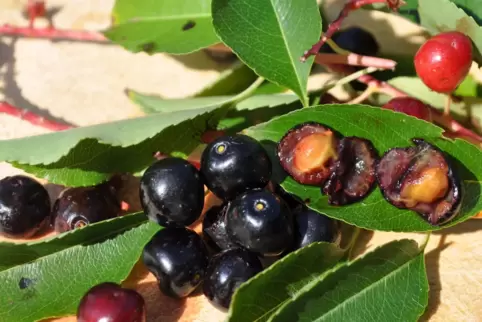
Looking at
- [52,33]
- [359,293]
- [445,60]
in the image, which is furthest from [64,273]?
[445,60]

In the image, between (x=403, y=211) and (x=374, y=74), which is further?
(x=374, y=74)

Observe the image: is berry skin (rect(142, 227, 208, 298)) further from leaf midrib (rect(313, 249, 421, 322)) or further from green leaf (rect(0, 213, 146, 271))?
leaf midrib (rect(313, 249, 421, 322))

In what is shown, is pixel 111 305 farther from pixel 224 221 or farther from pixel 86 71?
pixel 86 71

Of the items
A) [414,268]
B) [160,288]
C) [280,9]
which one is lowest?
[160,288]

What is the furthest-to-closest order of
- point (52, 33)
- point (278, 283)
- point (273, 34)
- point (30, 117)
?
1. point (52, 33)
2. point (30, 117)
3. point (273, 34)
4. point (278, 283)

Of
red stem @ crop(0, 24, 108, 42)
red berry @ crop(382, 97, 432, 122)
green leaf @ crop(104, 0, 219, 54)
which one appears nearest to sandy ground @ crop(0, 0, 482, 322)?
red stem @ crop(0, 24, 108, 42)

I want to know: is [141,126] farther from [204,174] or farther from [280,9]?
[280,9]

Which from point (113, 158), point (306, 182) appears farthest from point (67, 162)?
point (306, 182)
